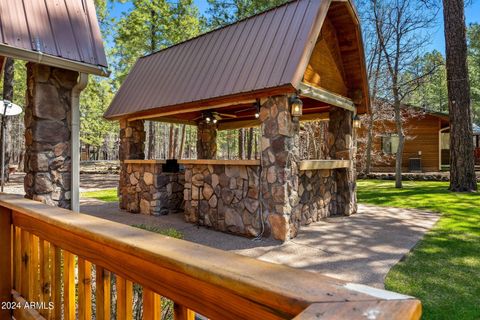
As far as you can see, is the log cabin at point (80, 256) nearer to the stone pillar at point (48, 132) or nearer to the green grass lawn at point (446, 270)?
the stone pillar at point (48, 132)

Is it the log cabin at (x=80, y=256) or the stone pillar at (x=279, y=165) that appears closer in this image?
the log cabin at (x=80, y=256)

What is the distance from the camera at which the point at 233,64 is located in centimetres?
595

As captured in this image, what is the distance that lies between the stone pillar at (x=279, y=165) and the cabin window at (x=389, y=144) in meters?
15.8

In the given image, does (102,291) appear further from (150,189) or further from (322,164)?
(150,189)

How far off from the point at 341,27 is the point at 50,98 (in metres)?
5.72

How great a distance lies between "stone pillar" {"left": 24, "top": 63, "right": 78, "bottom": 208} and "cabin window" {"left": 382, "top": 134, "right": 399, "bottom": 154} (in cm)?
1878

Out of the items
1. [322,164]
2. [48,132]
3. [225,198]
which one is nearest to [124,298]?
[48,132]

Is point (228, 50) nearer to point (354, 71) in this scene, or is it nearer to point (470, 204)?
point (354, 71)

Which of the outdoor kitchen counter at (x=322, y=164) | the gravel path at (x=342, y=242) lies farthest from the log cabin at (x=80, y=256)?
the outdoor kitchen counter at (x=322, y=164)

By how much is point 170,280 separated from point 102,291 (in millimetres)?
596

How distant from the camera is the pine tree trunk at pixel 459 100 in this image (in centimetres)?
1012

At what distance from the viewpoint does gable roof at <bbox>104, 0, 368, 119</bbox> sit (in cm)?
509

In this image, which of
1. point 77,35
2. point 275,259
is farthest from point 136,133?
point 275,259

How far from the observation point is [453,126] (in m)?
10.4
